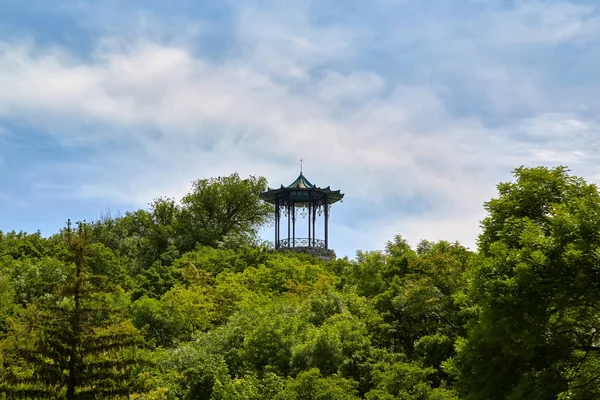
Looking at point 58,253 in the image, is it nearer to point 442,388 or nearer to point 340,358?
point 340,358

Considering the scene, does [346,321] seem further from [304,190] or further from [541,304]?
[304,190]

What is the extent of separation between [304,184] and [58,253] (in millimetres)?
15523

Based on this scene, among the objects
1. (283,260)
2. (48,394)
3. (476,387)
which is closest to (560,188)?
(476,387)

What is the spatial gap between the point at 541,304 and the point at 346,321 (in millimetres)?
9321

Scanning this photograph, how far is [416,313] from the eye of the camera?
1983cm

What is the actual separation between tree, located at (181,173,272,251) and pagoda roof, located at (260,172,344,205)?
22.1ft

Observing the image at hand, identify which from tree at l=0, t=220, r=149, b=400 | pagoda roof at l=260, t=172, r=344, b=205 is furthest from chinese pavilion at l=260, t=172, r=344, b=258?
tree at l=0, t=220, r=149, b=400

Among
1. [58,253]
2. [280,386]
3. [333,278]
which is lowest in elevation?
[280,386]

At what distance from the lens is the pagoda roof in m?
40.5

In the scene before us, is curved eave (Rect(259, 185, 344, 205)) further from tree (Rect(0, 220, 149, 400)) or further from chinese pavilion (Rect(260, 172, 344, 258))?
tree (Rect(0, 220, 149, 400))

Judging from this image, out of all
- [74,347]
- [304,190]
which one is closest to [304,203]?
[304,190]

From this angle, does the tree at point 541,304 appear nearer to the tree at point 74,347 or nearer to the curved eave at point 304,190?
the tree at point 74,347

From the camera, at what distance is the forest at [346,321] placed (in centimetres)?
1096

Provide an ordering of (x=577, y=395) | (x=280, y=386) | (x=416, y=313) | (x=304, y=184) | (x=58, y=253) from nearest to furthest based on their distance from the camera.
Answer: (x=577, y=395), (x=280, y=386), (x=416, y=313), (x=58, y=253), (x=304, y=184)
